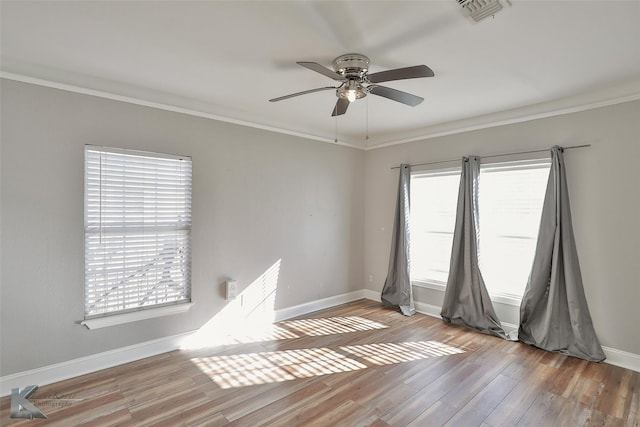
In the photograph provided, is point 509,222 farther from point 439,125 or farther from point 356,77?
point 356,77

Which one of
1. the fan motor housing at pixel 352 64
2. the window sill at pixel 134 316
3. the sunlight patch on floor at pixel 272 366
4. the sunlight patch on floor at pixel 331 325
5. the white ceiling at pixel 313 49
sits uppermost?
the white ceiling at pixel 313 49

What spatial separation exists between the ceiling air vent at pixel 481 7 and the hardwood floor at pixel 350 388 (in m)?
2.60

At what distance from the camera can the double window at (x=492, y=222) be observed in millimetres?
3600

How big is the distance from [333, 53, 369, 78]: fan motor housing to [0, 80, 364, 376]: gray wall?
1797 millimetres

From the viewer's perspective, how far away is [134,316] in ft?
10.0

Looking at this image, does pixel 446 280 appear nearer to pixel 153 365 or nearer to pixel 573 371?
pixel 573 371

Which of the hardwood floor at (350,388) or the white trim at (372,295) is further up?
the white trim at (372,295)

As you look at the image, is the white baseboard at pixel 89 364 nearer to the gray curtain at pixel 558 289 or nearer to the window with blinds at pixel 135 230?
the window with blinds at pixel 135 230

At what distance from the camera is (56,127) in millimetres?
2701

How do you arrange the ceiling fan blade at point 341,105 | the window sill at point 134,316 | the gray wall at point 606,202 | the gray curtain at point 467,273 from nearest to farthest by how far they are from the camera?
the ceiling fan blade at point 341,105 < the window sill at point 134,316 < the gray wall at point 606,202 < the gray curtain at point 467,273

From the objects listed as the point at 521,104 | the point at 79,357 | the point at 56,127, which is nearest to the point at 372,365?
the point at 79,357

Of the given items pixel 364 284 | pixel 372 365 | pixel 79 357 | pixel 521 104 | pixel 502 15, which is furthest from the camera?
pixel 364 284

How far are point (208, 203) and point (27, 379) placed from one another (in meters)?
2.05

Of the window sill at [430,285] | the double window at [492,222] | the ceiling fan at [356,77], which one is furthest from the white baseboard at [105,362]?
the ceiling fan at [356,77]
